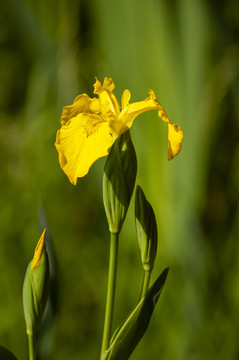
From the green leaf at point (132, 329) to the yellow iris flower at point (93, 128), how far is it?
0.12m

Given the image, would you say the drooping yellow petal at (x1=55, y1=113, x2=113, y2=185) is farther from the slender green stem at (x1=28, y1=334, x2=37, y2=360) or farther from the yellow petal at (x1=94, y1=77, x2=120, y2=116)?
the slender green stem at (x1=28, y1=334, x2=37, y2=360)

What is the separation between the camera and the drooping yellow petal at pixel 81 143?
17.3 inches

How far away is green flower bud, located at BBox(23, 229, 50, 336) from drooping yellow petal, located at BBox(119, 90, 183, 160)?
15 cm

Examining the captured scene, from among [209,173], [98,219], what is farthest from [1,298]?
[209,173]

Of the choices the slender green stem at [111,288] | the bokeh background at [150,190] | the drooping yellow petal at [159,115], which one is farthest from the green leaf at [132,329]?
the bokeh background at [150,190]

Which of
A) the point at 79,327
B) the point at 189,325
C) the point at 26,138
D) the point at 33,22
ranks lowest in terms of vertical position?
the point at 189,325

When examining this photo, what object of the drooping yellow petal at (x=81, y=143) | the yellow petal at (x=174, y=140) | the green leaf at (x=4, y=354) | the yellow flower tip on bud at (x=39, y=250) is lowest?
the green leaf at (x=4, y=354)

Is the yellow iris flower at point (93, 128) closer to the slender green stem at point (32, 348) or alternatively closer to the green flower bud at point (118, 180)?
the green flower bud at point (118, 180)

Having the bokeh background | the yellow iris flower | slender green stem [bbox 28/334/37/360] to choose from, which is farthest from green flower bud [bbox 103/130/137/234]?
the bokeh background

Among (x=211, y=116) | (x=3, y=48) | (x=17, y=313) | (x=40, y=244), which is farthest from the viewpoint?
(x=3, y=48)

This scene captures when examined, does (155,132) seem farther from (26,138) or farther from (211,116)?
(26,138)

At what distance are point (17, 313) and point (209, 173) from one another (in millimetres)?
519

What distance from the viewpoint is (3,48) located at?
53.8 inches

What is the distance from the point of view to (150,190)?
111 cm
